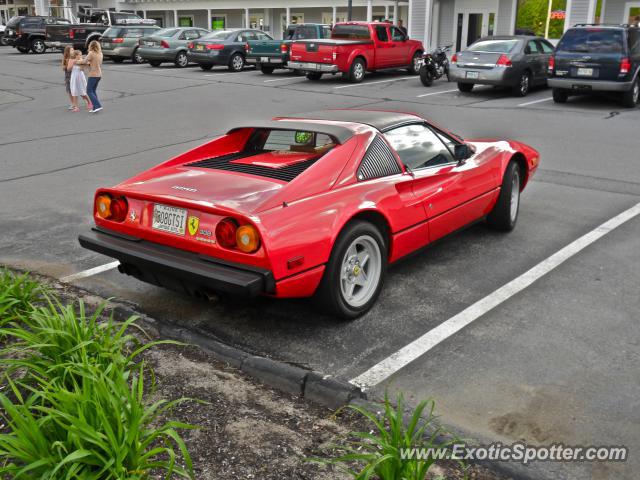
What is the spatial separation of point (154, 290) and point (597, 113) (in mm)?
12334

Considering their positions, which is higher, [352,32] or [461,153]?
[352,32]

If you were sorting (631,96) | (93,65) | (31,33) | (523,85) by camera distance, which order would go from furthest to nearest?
(31,33)
(523,85)
(631,96)
(93,65)

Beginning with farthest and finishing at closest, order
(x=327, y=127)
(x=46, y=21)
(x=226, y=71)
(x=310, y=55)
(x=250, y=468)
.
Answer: (x=46, y=21) < (x=226, y=71) < (x=310, y=55) < (x=327, y=127) < (x=250, y=468)

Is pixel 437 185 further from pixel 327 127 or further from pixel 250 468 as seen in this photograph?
pixel 250 468

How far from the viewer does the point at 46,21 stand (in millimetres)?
34469

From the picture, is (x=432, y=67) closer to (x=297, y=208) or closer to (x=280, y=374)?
(x=297, y=208)

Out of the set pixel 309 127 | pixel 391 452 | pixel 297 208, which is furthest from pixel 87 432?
pixel 309 127

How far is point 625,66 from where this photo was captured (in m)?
14.8

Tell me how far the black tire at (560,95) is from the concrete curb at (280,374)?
14.0 metres

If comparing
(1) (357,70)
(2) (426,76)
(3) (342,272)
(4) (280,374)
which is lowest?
(4) (280,374)

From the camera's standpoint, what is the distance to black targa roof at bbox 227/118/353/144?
4.81m

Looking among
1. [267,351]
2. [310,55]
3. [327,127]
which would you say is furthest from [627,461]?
[310,55]

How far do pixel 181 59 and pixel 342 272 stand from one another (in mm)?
24252

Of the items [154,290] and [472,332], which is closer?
[472,332]
